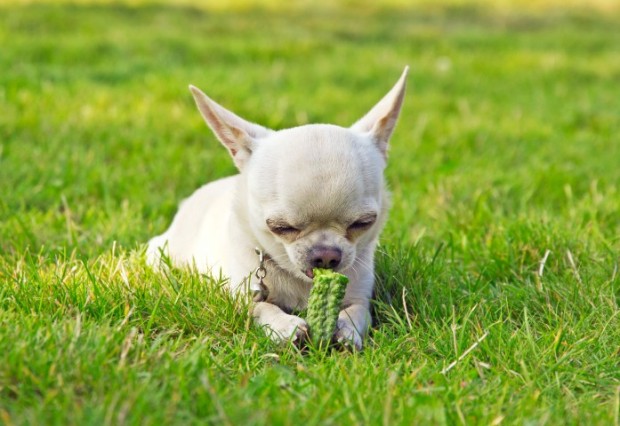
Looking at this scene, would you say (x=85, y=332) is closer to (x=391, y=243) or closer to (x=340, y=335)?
(x=340, y=335)

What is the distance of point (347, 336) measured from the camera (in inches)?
116

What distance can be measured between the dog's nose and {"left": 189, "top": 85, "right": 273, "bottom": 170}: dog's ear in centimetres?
55

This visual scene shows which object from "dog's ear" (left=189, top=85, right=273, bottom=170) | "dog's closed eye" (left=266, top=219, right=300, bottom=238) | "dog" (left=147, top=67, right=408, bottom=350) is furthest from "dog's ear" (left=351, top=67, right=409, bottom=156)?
"dog's closed eye" (left=266, top=219, right=300, bottom=238)

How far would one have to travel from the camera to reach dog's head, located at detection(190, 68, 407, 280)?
2.89m

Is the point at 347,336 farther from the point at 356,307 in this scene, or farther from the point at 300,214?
the point at 300,214

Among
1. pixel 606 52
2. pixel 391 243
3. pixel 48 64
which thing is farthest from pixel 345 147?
pixel 606 52

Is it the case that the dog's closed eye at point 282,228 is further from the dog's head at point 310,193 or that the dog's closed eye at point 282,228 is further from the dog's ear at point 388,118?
the dog's ear at point 388,118

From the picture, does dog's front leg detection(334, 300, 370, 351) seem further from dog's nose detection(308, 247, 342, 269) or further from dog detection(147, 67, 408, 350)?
dog's nose detection(308, 247, 342, 269)

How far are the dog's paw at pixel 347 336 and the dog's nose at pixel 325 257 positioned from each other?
8.5 inches

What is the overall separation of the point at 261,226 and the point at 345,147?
1.35ft

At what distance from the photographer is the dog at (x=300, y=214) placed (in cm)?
290

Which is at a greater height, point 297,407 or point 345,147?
point 345,147

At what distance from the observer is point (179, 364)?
243 centimetres

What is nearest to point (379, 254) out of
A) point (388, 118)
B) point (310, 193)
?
point (388, 118)
